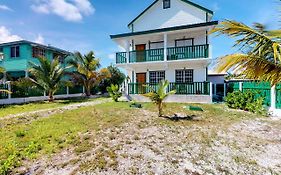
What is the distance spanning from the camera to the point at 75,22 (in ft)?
59.0

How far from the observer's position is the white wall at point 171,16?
18391 mm

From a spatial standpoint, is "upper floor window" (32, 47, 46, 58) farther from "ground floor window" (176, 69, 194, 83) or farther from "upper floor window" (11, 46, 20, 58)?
"ground floor window" (176, 69, 194, 83)

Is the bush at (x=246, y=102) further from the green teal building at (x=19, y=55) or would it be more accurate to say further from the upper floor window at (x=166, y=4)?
the green teal building at (x=19, y=55)

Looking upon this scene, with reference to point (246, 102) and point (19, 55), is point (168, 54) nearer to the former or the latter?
point (246, 102)

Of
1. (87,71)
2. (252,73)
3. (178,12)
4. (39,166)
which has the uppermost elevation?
(178,12)

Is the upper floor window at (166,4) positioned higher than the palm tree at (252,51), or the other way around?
the upper floor window at (166,4)

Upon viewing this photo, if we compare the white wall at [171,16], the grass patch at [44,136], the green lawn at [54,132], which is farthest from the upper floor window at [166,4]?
the grass patch at [44,136]

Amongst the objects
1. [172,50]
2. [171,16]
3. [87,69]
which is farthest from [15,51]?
[172,50]

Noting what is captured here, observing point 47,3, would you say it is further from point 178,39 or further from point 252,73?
point 252,73

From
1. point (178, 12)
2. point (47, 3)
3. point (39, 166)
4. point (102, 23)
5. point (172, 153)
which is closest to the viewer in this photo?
point (39, 166)

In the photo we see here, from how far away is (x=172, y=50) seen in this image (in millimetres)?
17031

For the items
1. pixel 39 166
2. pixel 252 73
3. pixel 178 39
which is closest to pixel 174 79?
pixel 178 39

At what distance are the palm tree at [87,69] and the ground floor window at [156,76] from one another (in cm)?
749

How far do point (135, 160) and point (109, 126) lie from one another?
129 inches
